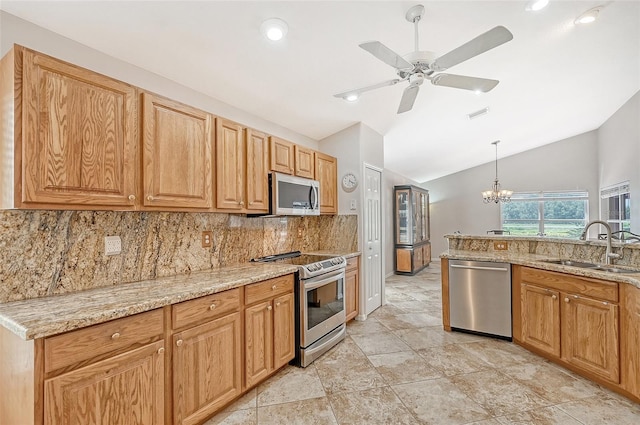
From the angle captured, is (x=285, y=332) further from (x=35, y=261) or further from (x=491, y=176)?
(x=491, y=176)

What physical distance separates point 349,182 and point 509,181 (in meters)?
6.14

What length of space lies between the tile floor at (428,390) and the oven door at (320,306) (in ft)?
0.86

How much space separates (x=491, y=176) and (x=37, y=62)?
29.8 ft

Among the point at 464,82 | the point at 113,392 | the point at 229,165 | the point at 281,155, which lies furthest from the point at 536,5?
the point at 113,392

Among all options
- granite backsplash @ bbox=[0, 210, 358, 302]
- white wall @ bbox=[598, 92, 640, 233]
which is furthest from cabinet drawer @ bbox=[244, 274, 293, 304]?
white wall @ bbox=[598, 92, 640, 233]

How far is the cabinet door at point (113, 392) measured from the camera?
4.23 ft

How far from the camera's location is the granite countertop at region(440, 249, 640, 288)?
88.4 inches

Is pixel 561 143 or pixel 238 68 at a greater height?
pixel 561 143

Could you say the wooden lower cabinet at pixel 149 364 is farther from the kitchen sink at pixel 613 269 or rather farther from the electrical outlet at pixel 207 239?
the kitchen sink at pixel 613 269

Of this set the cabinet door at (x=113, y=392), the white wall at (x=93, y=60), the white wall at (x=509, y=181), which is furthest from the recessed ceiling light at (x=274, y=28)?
the white wall at (x=509, y=181)

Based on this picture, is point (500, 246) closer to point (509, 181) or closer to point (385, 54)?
point (385, 54)

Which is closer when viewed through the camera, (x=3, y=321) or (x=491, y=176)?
(x=3, y=321)

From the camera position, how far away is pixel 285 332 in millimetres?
2588

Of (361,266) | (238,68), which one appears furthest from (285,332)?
(238,68)
